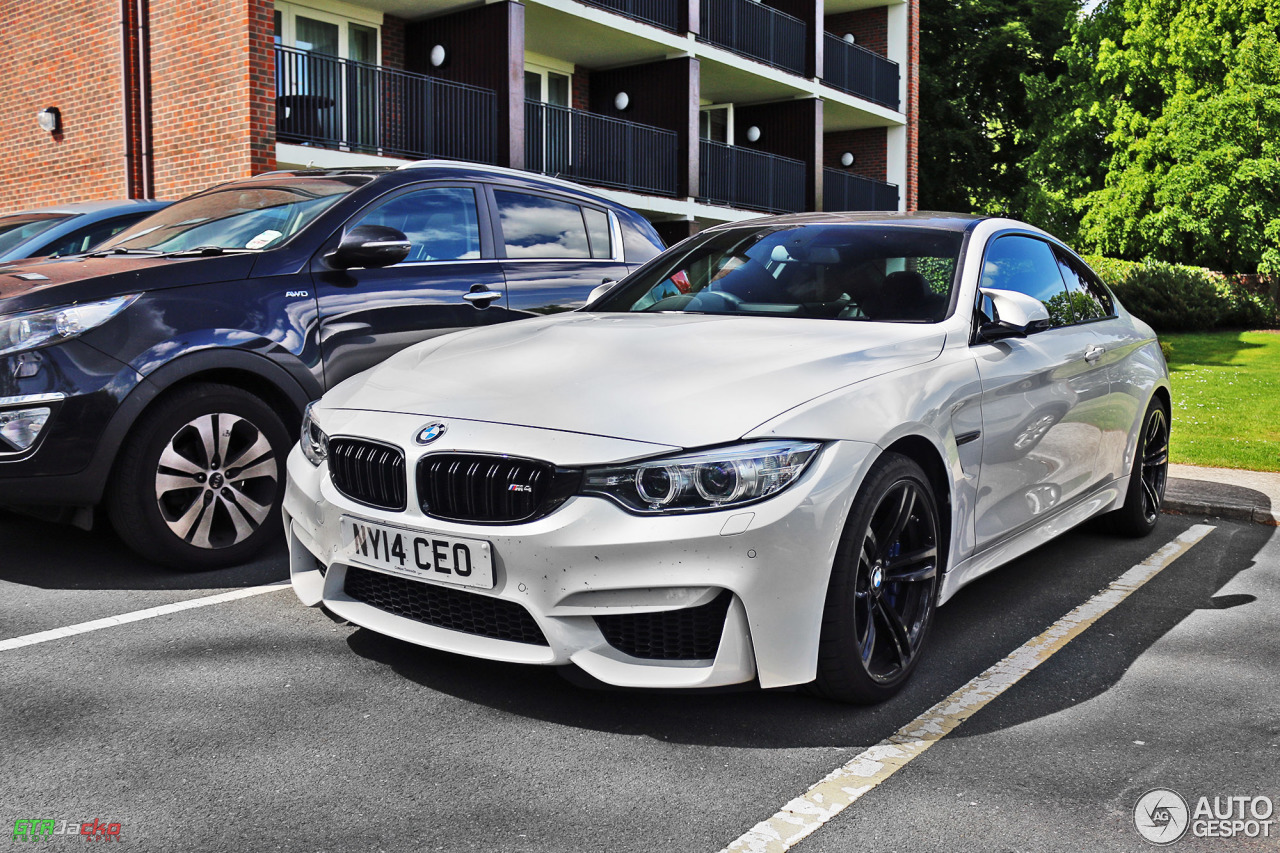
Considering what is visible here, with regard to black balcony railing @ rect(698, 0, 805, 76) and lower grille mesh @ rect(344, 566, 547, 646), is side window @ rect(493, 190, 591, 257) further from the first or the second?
black balcony railing @ rect(698, 0, 805, 76)

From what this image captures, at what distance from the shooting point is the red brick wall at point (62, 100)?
46.0 ft

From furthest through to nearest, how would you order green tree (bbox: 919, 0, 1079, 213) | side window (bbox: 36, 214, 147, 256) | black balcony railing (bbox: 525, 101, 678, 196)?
green tree (bbox: 919, 0, 1079, 213) → black balcony railing (bbox: 525, 101, 678, 196) → side window (bbox: 36, 214, 147, 256)

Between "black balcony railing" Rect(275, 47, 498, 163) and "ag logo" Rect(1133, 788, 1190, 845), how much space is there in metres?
11.7

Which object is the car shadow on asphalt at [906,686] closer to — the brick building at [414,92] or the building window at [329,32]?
the brick building at [414,92]

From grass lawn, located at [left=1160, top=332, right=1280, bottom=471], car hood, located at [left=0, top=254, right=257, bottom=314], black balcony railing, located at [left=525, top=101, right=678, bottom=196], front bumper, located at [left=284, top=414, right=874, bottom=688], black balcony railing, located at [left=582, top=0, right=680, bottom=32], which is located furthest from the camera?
black balcony railing, located at [left=582, top=0, right=680, bottom=32]

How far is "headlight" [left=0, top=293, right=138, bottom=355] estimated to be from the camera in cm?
438

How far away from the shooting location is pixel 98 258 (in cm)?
521

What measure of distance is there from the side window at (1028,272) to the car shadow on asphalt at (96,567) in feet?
10.2

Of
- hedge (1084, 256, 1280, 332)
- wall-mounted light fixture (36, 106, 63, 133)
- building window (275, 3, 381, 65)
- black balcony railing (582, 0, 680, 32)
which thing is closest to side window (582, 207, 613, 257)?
building window (275, 3, 381, 65)

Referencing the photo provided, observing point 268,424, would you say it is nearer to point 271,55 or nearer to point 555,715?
point 555,715

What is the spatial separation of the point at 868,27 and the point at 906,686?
81.7ft

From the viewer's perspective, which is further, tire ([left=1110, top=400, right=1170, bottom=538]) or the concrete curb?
the concrete curb

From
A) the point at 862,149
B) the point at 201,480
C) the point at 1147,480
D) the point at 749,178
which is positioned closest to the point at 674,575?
the point at 201,480

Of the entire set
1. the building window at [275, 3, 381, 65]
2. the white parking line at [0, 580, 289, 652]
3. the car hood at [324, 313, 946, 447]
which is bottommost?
the white parking line at [0, 580, 289, 652]
